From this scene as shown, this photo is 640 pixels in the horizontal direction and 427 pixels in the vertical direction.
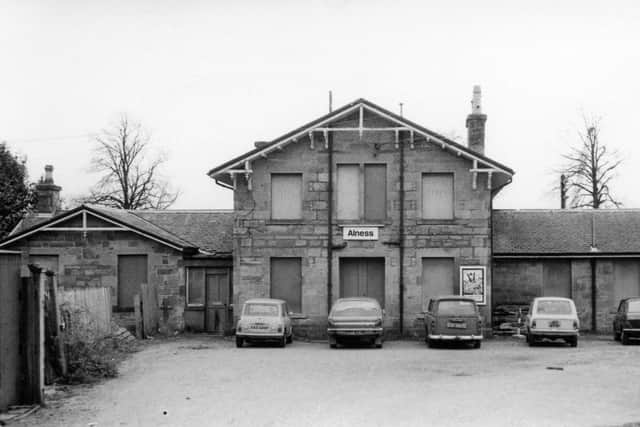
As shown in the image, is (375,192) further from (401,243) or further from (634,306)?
(634,306)

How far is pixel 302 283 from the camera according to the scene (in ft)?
102

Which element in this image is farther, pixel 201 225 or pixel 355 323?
pixel 201 225

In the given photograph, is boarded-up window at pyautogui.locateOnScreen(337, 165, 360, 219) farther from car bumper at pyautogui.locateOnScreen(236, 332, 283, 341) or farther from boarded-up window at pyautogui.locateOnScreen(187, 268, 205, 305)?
boarded-up window at pyautogui.locateOnScreen(187, 268, 205, 305)

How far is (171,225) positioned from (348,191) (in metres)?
10.3

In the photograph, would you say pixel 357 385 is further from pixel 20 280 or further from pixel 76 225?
pixel 76 225

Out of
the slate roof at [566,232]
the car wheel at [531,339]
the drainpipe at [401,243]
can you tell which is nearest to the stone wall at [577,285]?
the slate roof at [566,232]

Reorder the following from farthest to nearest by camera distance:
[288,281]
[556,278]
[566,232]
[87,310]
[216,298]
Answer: [566,232] < [216,298] < [556,278] < [288,281] < [87,310]

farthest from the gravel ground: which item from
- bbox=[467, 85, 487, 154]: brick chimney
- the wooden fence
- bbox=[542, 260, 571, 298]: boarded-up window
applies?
bbox=[467, 85, 487, 154]: brick chimney

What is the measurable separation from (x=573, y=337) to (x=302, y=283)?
368 inches

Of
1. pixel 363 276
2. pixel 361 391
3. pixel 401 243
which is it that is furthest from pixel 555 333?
pixel 361 391

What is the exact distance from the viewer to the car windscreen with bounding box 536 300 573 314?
27.3 meters

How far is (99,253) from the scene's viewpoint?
109 ft

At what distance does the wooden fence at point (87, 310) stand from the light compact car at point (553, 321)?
1281cm

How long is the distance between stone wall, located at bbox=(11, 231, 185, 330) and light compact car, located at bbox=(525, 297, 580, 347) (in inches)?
514
